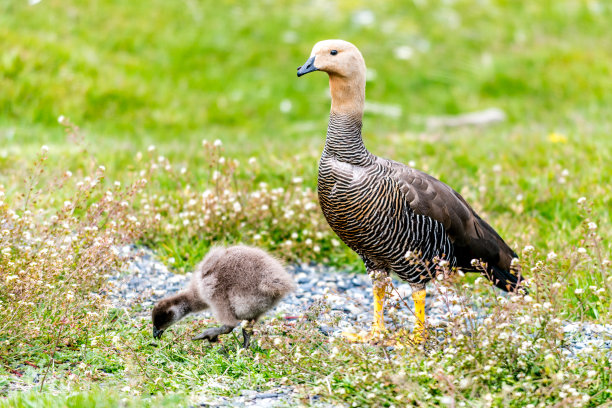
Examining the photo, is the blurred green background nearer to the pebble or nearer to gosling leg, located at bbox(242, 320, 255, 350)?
the pebble

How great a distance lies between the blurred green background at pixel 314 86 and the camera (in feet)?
27.8

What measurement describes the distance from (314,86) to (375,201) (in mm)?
8755

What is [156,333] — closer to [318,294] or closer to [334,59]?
[318,294]

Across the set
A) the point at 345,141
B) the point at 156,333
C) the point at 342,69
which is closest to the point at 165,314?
the point at 156,333

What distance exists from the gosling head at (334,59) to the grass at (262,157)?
1.76m

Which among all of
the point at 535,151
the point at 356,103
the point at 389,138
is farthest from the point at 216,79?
the point at 356,103

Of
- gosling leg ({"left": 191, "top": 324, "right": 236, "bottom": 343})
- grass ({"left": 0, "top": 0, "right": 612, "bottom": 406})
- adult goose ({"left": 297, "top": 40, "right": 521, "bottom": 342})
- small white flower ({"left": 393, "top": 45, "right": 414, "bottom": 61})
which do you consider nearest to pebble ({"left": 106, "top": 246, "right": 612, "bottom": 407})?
grass ({"left": 0, "top": 0, "right": 612, "bottom": 406})

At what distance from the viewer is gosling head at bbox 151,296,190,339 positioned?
16.9 ft

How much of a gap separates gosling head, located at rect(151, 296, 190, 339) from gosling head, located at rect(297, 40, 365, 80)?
180cm

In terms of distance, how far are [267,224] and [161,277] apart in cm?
119

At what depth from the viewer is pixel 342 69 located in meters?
5.24

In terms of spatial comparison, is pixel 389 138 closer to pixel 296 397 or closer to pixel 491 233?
pixel 491 233

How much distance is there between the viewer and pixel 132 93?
11883mm

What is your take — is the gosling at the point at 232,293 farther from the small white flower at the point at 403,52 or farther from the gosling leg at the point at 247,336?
the small white flower at the point at 403,52
